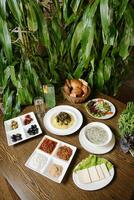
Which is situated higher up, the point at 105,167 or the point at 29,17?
the point at 29,17

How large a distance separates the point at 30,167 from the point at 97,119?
1.58 feet

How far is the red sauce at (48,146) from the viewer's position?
1062 mm

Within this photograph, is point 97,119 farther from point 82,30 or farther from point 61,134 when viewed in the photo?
point 82,30

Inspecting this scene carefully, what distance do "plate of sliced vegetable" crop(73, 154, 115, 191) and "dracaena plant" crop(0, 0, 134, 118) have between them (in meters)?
0.57

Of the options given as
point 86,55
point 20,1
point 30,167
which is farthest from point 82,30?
point 30,167

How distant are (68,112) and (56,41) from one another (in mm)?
445

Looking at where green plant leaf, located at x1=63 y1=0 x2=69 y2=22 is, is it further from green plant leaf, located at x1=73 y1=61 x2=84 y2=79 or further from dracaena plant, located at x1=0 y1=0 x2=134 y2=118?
green plant leaf, located at x1=73 y1=61 x2=84 y2=79

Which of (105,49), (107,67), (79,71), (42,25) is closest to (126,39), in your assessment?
(105,49)

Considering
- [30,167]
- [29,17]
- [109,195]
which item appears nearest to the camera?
[109,195]

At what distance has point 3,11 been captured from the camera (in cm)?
101

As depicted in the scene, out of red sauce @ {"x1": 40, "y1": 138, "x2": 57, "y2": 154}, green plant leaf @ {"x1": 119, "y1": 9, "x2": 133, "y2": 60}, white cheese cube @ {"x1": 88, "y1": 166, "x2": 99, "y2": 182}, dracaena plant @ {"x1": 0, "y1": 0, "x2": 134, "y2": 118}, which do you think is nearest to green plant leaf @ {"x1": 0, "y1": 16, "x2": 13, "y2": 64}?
dracaena plant @ {"x1": 0, "y1": 0, "x2": 134, "y2": 118}

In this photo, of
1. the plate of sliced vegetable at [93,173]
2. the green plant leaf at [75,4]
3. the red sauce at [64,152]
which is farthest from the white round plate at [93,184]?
the green plant leaf at [75,4]

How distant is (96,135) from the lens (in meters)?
1.11

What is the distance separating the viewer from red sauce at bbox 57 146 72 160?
1029 mm
